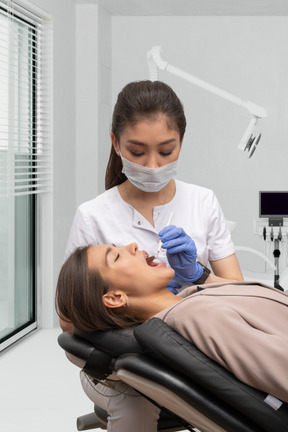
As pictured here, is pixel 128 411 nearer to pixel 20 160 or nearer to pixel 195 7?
pixel 20 160

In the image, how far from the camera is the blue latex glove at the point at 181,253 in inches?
54.3

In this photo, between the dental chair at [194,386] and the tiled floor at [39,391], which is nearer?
the dental chair at [194,386]

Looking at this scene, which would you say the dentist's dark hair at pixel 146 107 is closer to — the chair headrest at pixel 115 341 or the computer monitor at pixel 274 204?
the chair headrest at pixel 115 341

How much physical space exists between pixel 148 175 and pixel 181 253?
0.24 m

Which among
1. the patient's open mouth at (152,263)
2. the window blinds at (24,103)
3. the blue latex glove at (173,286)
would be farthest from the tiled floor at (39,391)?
the patient's open mouth at (152,263)

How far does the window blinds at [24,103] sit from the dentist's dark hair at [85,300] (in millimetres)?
1837

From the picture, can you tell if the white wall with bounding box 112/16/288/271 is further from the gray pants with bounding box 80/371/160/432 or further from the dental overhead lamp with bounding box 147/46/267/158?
the gray pants with bounding box 80/371/160/432

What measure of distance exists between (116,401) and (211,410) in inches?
15.4

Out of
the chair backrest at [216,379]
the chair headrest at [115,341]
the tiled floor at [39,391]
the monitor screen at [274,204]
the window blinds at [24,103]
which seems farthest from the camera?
the monitor screen at [274,204]

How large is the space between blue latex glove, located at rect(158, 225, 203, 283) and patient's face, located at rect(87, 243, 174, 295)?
0.16 ft

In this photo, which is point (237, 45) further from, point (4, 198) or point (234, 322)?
point (234, 322)

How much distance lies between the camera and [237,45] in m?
4.77

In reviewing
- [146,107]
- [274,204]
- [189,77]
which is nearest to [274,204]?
[274,204]

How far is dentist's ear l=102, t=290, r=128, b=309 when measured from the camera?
1312 millimetres
